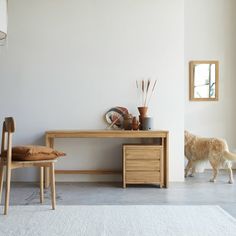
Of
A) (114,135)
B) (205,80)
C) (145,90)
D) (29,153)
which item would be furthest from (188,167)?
(29,153)

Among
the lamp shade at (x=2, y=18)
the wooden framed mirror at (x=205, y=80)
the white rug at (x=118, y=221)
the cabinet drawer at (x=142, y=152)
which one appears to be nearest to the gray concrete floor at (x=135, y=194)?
the white rug at (x=118, y=221)

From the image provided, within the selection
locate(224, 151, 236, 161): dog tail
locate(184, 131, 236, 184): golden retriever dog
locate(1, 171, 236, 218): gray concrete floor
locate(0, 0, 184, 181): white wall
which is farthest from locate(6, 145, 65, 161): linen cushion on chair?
locate(224, 151, 236, 161): dog tail

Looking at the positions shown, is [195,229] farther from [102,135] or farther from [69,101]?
[69,101]

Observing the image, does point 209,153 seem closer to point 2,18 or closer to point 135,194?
point 135,194

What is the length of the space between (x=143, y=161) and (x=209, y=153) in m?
1.01

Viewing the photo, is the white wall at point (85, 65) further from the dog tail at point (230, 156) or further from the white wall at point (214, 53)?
the white wall at point (214, 53)

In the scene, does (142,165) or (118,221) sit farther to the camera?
(142,165)

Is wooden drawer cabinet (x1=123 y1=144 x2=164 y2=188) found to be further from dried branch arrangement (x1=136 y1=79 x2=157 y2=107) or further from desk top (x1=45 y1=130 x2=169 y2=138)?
dried branch arrangement (x1=136 y1=79 x2=157 y2=107)

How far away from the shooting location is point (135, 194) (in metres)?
3.88

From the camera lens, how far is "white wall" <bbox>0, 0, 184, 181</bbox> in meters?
4.63

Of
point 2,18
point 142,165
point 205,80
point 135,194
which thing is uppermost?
point 2,18

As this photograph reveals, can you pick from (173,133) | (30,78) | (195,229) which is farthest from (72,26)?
(195,229)

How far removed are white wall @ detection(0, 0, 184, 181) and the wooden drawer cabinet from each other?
51 cm

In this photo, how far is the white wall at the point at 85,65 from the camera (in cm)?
463
